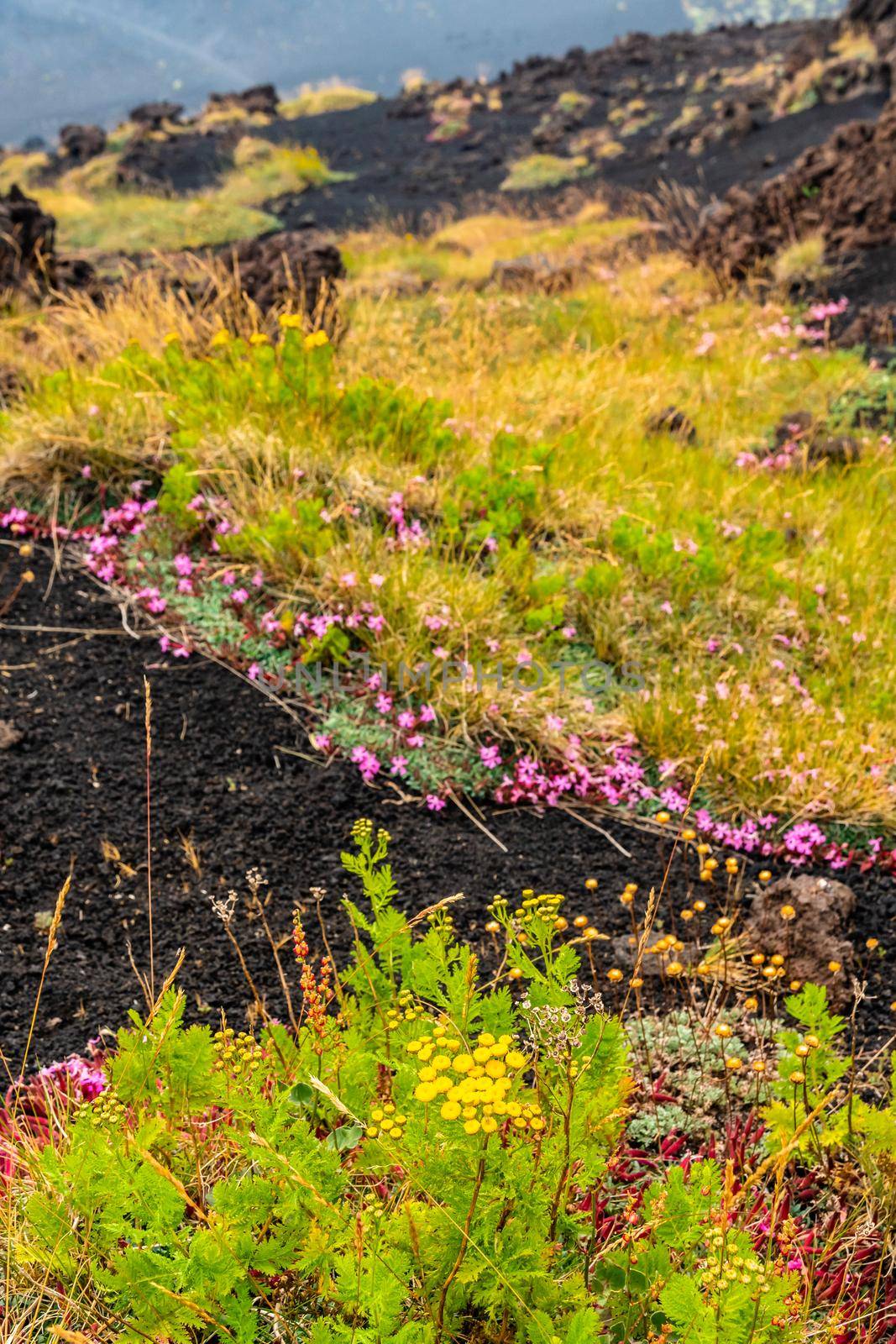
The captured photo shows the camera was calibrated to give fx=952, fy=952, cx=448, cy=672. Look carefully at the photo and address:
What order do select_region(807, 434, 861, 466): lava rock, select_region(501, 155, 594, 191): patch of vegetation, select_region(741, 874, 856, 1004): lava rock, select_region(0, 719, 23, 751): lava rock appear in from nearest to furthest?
select_region(741, 874, 856, 1004): lava rock, select_region(0, 719, 23, 751): lava rock, select_region(807, 434, 861, 466): lava rock, select_region(501, 155, 594, 191): patch of vegetation

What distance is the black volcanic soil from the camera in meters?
2.93

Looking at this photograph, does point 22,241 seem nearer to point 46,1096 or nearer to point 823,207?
point 823,207

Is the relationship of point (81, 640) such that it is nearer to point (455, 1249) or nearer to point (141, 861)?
point (141, 861)

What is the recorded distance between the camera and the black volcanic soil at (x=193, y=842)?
2.93 meters

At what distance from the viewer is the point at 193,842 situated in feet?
11.1

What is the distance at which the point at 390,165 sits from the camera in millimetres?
28516

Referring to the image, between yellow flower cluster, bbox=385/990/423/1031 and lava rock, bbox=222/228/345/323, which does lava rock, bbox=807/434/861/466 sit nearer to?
lava rock, bbox=222/228/345/323

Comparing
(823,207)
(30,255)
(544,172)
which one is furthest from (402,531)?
(544,172)

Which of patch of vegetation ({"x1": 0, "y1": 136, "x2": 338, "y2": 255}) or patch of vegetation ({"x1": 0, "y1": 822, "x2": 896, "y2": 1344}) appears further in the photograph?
patch of vegetation ({"x1": 0, "y1": 136, "x2": 338, "y2": 255})

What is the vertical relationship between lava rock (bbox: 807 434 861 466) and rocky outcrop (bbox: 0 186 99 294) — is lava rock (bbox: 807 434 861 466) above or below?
below

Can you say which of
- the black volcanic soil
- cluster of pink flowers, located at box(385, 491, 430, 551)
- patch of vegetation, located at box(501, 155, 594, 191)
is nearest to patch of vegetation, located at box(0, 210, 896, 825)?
cluster of pink flowers, located at box(385, 491, 430, 551)

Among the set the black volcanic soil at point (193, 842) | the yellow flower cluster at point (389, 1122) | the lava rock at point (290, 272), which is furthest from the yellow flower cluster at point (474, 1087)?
the lava rock at point (290, 272)

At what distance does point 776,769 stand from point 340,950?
1.78 meters

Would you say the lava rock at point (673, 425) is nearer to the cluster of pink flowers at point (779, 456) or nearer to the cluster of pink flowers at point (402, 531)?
the cluster of pink flowers at point (779, 456)
